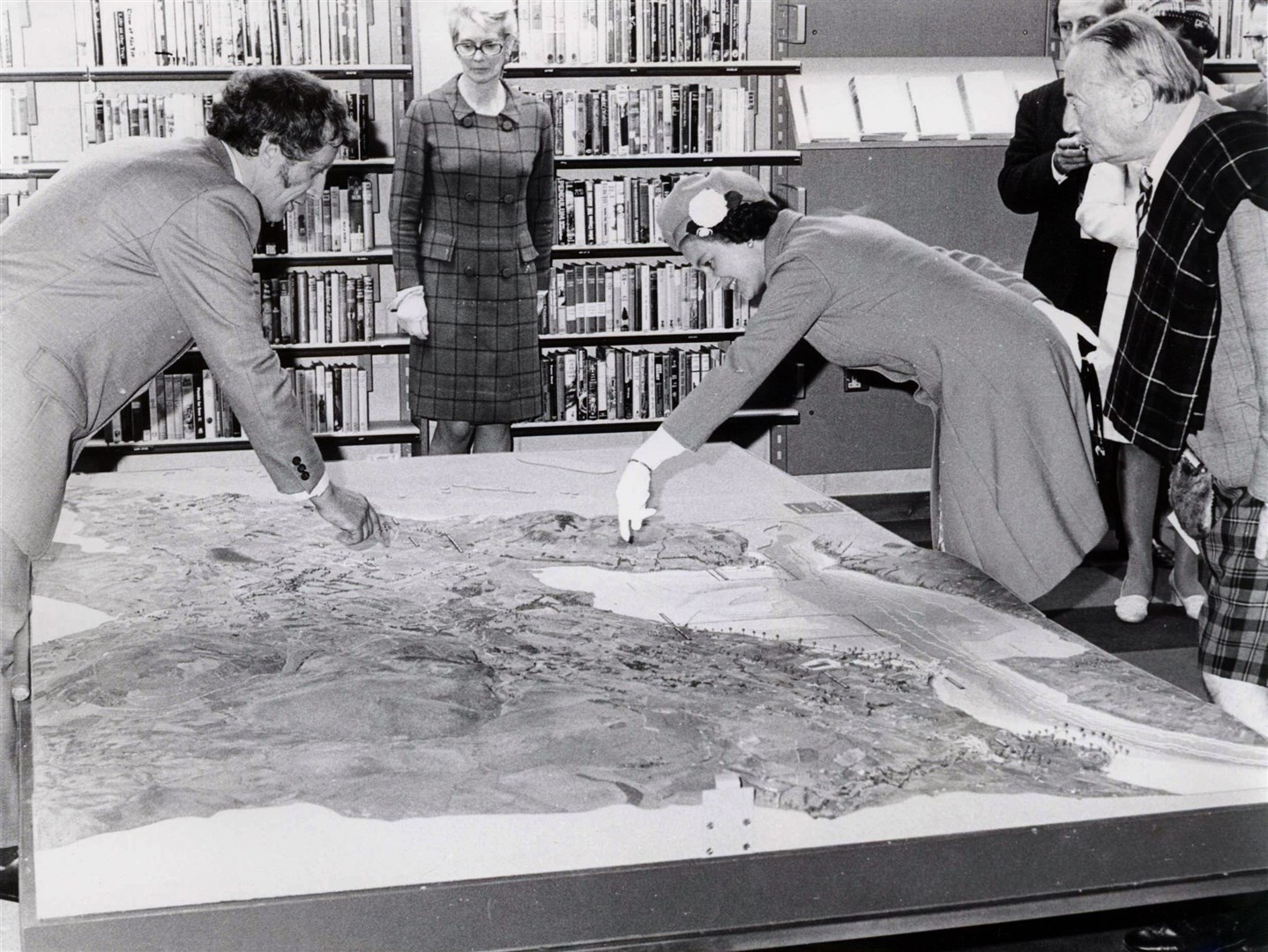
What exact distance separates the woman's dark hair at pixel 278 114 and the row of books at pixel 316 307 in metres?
2.73

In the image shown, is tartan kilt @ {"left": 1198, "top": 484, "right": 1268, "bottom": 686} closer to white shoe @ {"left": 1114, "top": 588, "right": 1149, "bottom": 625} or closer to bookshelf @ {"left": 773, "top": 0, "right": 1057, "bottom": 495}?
white shoe @ {"left": 1114, "top": 588, "right": 1149, "bottom": 625}

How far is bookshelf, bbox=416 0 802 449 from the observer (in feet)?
15.9

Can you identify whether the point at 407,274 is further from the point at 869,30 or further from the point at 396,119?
the point at 869,30

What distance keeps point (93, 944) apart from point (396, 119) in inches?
155

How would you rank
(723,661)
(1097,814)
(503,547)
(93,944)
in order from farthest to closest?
(503,547)
(723,661)
(1097,814)
(93,944)

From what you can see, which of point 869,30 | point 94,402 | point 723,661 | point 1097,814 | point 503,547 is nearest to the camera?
point 1097,814

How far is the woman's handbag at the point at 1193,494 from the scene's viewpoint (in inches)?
74.5

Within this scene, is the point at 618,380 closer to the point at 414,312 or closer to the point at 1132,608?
the point at 414,312

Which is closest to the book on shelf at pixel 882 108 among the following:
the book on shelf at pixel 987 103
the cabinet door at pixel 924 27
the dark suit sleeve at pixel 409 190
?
the cabinet door at pixel 924 27

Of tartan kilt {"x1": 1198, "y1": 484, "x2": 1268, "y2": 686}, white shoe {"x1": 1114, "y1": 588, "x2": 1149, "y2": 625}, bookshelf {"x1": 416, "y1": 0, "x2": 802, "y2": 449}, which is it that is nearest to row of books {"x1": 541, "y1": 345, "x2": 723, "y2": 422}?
bookshelf {"x1": 416, "y1": 0, "x2": 802, "y2": 449}

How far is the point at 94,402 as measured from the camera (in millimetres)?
2113

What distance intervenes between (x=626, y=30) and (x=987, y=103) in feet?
4.63

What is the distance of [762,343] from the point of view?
2.16m

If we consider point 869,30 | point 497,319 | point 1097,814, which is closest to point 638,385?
point 497,319
